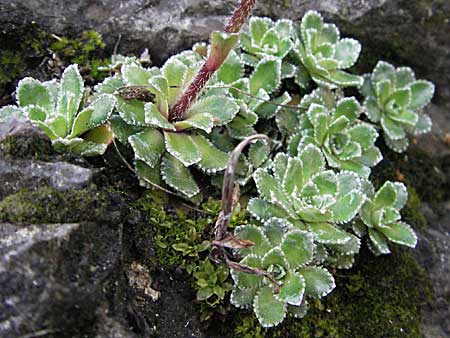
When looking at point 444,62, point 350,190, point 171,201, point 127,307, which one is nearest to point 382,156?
point 350,190

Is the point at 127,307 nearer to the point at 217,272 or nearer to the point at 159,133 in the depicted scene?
the point at 217,272

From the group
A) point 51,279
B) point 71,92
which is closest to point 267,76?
point 71,92

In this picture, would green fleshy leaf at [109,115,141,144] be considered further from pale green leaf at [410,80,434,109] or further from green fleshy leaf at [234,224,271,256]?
pale green leaf at [410,80,434,109]

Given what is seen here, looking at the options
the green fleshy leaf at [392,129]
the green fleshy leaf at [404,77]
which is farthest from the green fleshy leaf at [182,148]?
the green fleshy leaf at [404,77]

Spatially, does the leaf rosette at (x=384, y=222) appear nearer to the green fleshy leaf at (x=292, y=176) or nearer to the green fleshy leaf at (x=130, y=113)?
the green fleshy leaf at (x=292, y=176)

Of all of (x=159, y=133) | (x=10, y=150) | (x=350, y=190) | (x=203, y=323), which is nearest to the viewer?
(x=10, y=150)
